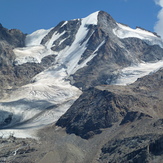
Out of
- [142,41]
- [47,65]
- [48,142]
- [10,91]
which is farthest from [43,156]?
[142,41]

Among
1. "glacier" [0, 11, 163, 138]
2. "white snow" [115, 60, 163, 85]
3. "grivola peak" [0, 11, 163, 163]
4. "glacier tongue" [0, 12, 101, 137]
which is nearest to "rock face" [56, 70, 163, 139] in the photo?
"grivola peak" [0, 11, 163, 163]

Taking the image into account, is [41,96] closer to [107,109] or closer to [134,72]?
[134,72]

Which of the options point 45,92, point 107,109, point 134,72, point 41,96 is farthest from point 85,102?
point 134,72

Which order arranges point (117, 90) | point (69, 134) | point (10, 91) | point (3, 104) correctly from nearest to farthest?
point (69, 134), point (117, 90), point (3, 104), point (10, 91)

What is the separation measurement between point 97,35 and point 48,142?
11041 cm

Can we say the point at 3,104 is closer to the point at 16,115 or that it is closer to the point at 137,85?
the point at 16,115

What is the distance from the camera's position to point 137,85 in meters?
124

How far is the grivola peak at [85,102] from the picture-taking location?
77750 mm

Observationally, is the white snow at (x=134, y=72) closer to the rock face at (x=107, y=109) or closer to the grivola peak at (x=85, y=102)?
the grivola peak at (x=85, y=102)

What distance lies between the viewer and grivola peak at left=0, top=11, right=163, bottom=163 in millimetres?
77750

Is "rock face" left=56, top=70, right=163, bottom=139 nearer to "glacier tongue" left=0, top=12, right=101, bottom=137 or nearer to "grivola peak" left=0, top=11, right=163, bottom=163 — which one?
"grivola peak" left=0, top=11, right=163, bottom=163

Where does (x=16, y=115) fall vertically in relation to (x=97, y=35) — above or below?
below

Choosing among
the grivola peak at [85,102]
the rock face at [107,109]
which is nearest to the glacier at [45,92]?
the grivola peak at [85,102]

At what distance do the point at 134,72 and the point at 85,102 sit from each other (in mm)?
54595
